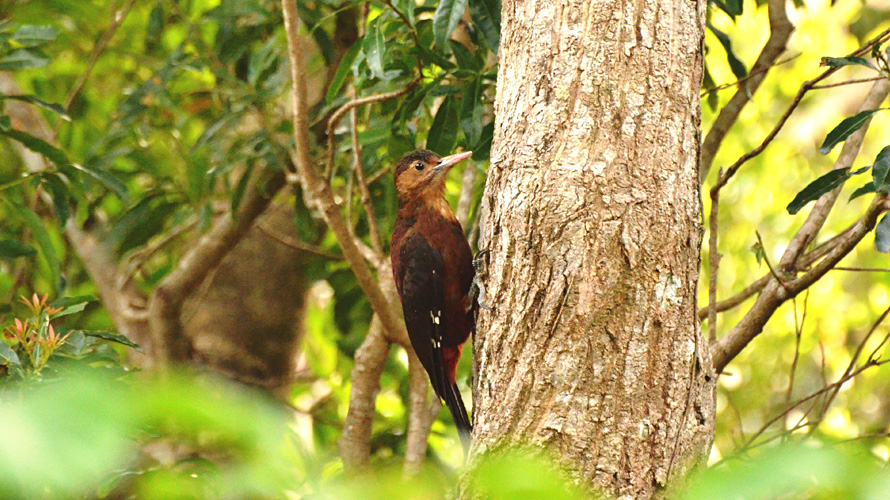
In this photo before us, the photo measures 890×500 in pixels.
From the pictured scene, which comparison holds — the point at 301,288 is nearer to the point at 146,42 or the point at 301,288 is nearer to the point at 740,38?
the point at 146,42

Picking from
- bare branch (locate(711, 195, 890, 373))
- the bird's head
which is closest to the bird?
the bird's head

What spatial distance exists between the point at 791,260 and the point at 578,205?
99 centimetres

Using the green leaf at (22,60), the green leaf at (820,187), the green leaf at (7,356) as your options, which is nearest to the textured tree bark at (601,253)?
the green leaf at (820,187)

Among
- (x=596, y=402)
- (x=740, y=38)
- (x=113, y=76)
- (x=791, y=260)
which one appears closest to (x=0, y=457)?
(x=596, y=402)

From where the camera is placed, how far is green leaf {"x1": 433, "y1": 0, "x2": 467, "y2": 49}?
227 cm

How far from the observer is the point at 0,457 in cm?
42

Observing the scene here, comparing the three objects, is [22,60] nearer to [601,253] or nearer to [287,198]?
[287,198]

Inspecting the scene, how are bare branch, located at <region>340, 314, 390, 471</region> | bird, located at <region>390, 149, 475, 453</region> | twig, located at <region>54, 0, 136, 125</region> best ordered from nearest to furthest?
bird, located at <region>390, 149, 475, 453</region>, bare branch, located at <region>340, 314, 390, 471</region>, twig, located at <region>54, 0, 136, 125</region>

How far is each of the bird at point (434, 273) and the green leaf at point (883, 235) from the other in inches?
48.8

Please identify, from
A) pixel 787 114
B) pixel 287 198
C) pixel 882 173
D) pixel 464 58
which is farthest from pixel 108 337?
pixel 882 173

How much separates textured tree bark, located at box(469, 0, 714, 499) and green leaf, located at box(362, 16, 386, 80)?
0.52 meters

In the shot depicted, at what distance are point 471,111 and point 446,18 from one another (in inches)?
14.1

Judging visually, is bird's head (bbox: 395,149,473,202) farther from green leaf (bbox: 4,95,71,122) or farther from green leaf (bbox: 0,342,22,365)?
green leaf (bbox: 0,342,22,365)

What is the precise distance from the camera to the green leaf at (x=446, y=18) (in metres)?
2.27
